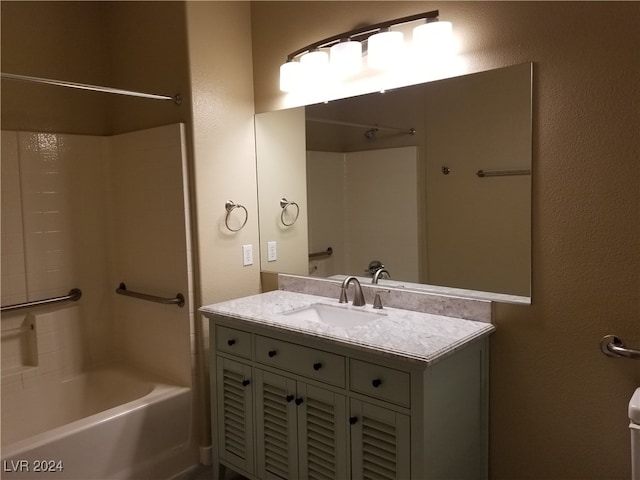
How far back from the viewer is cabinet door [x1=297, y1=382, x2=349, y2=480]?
1819 mm

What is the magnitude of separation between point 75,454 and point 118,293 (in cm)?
102

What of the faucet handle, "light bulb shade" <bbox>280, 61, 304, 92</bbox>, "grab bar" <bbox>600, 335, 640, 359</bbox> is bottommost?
A: "grab bar" <bbox>600, 335, 640, 359</bbox>

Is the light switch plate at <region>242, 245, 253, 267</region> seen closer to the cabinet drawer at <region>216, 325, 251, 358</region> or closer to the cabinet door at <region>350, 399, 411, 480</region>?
the cabinet drawer at <region>216, 325, 251, 358</region>

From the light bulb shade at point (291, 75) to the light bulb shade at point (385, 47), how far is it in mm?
390

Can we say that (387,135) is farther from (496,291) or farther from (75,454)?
(75,454)

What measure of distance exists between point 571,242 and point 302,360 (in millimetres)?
1078

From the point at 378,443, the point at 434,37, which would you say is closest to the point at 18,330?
the point at 378,443

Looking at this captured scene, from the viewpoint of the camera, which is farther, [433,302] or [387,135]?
[387,135]

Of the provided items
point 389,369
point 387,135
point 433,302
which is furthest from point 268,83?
point 389,369

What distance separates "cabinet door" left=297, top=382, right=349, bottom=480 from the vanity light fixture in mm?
1393

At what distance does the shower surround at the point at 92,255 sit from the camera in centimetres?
254

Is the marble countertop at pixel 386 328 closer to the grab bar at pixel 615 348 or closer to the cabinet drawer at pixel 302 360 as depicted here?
the cabinet drawer at pixel 302 360

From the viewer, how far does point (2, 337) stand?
8.37 feet

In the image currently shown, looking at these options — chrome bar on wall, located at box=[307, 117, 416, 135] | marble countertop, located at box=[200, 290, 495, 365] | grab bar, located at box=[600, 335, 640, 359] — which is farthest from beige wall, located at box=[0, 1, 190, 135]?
grab bar, located at box=[600, 335, 640, 359]
